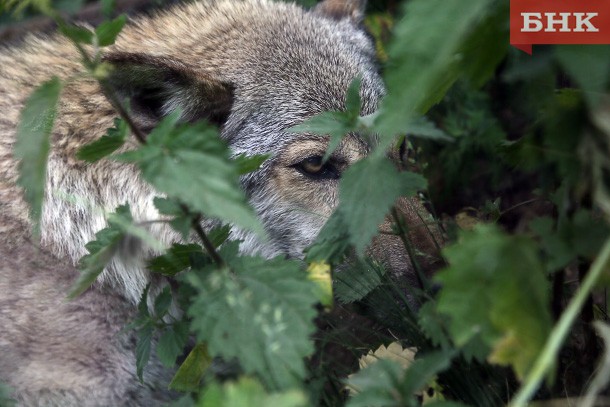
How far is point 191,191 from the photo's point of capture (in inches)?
60.8

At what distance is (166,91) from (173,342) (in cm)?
104

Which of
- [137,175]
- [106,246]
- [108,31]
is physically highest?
[108,31]

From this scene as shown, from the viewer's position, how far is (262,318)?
1.62 metres

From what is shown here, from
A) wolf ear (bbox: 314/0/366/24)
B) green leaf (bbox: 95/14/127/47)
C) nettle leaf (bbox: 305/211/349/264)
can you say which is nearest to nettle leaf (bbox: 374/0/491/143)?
nettle leaf (bbox: 305/211/349/264)

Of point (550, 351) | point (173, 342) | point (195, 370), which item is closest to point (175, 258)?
point (173, 342)

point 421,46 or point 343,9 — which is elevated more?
point 421,46

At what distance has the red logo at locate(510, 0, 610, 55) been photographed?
168cm

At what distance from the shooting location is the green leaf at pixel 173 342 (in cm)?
206

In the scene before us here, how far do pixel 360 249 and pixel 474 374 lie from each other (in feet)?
2.47

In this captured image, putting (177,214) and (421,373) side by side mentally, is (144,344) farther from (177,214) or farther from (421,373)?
(421,373)

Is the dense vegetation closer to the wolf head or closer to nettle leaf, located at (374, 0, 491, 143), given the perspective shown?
nettle leaf, located at (374, 0, 491, 143)

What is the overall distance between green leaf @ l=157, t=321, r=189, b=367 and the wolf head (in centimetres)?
65

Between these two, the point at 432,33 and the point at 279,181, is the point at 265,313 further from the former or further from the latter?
the point at 279,181

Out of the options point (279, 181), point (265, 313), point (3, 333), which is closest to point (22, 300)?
point (3, 333)
